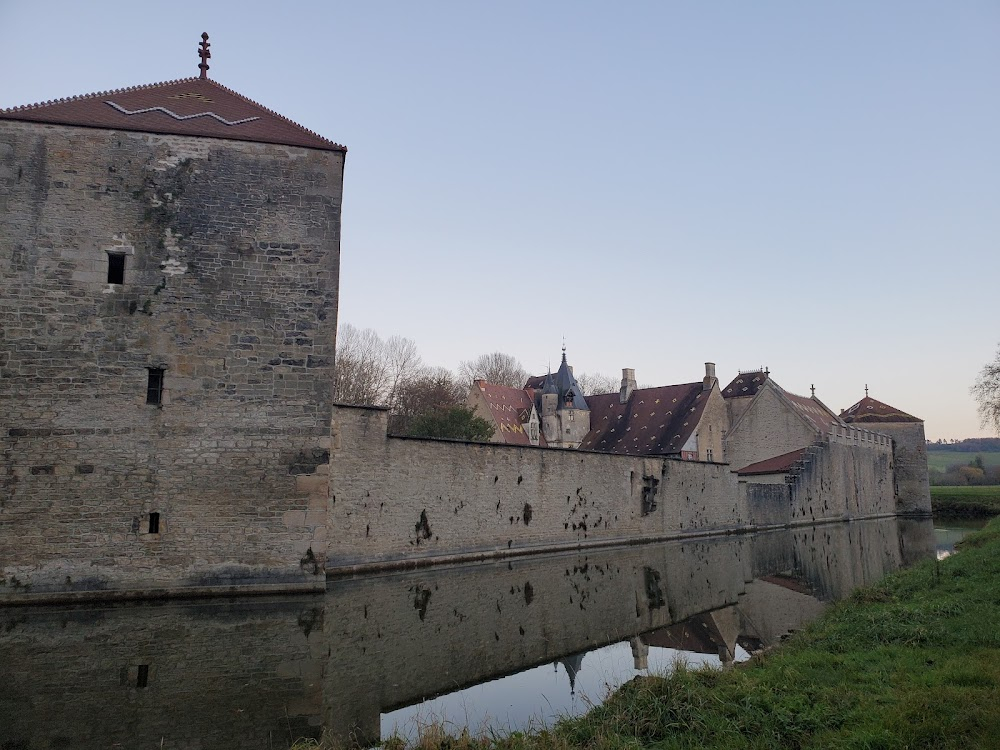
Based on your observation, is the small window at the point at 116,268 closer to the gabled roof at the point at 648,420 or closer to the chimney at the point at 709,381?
the gabled roof at the point at 648,420

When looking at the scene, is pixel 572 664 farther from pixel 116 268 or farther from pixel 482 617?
pixel 116 268

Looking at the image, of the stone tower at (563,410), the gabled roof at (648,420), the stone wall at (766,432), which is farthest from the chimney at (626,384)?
the stone wall at (766,432)

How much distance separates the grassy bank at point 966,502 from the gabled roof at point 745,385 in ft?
48.9

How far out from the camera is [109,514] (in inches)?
466

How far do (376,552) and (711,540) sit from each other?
51.5ft

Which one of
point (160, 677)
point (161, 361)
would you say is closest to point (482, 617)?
point (160, 677)

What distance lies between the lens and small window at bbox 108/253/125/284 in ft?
41.4

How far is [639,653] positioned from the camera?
9.51 metres

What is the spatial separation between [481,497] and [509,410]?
97.7ft

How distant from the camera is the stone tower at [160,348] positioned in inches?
464

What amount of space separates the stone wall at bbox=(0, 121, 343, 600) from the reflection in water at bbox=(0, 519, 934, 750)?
3.64ft

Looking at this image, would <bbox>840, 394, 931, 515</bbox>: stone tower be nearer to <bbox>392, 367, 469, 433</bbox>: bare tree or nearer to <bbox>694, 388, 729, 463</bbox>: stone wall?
<bbox>694, 388, 729, 463</bbox>: stone wall

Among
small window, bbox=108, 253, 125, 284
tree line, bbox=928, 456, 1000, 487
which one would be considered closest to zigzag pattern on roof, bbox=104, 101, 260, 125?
small window, bbox=108, 253, 125, 284

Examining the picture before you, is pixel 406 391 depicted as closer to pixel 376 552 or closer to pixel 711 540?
pixel 711 540
